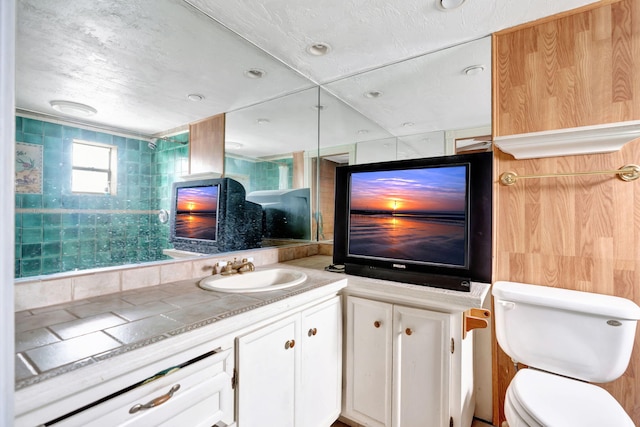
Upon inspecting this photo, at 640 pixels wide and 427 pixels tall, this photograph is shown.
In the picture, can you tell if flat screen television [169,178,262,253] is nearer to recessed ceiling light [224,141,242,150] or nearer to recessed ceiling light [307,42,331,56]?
recessed ceiling light [224,141,242,150]

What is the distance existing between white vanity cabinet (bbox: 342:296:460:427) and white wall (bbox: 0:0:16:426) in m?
1.39

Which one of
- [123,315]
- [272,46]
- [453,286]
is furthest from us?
[272,46]

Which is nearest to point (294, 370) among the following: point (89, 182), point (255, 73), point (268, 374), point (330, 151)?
point (268, 374)

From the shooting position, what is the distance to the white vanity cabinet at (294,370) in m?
1.14

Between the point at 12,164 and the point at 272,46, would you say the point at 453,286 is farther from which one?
the point at 272,46

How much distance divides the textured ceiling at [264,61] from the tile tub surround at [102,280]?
618 mm

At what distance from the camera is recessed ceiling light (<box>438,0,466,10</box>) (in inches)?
56.2

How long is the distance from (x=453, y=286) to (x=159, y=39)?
6.19 ft

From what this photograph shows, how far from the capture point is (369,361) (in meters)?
1.60

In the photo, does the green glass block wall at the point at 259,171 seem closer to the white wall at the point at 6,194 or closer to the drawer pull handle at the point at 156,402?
the drawer pull handle at the point at 156,402

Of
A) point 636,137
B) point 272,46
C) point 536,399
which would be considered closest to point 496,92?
point 636,137

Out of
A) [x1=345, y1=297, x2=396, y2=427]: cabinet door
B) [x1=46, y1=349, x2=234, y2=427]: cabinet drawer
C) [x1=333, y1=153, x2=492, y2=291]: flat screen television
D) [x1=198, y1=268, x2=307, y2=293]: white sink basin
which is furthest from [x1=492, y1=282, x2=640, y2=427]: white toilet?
[x1=46, y1=349, x2=234, y2=427]: cabinet drawer

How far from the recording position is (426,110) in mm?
2100

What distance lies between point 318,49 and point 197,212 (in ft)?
4.15
